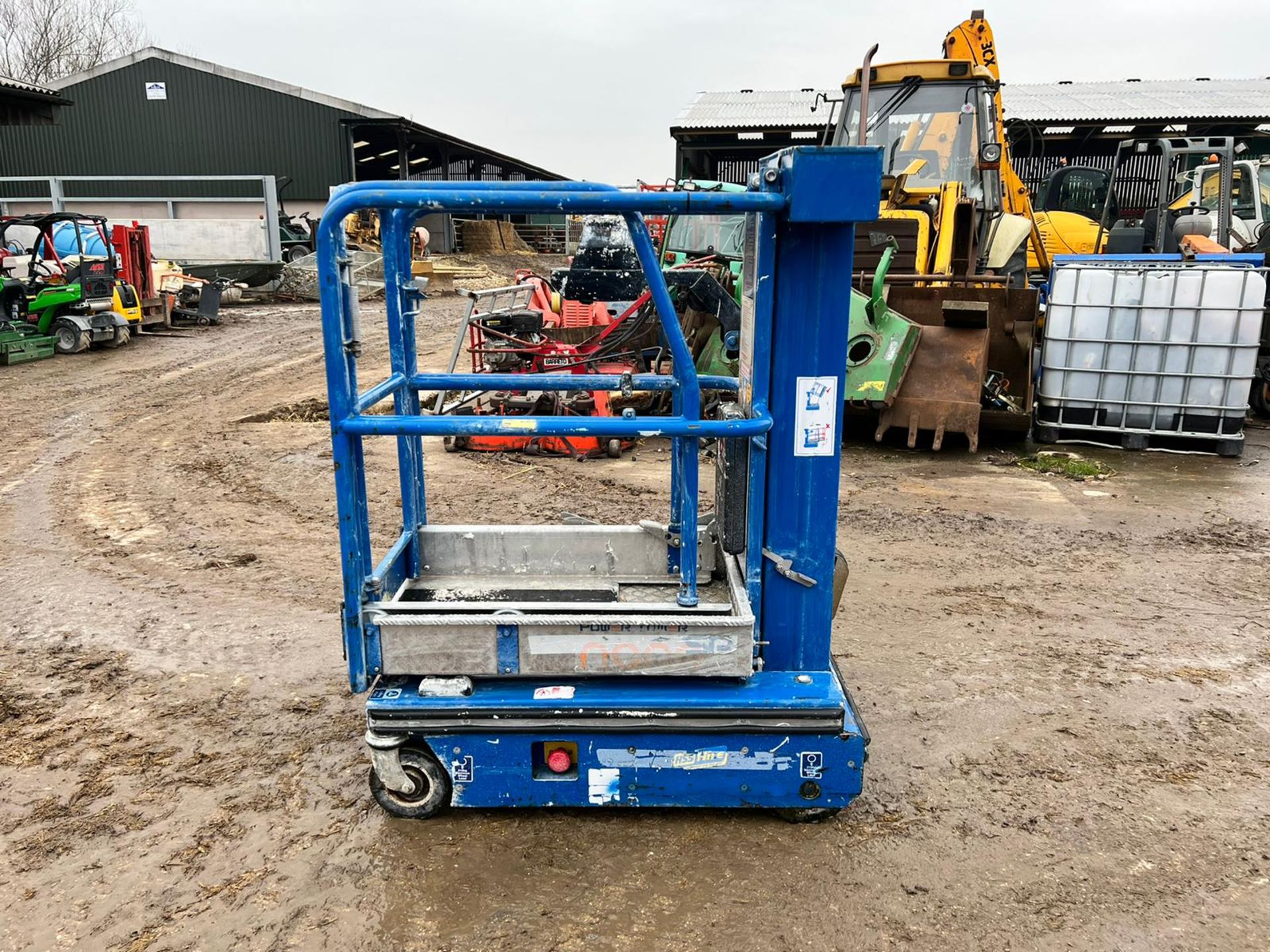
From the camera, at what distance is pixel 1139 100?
2294 cm

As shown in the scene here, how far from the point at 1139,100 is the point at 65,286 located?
23539 mm

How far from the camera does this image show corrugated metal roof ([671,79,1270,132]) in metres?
21.3

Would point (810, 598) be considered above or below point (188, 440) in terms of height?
above

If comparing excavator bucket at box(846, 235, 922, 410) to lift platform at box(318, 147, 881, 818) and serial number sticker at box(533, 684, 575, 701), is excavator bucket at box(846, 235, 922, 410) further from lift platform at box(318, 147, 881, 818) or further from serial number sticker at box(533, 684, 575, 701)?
serial number sticker at box(533, 684, 575, 701)

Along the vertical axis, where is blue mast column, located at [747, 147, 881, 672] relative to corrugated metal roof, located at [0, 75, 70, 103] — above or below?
below

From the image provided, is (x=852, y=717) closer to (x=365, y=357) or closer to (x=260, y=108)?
(x=365, y=357)

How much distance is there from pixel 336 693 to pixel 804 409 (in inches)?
89.7

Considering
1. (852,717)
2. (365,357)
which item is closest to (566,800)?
(852,717)

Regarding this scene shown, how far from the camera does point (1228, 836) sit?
2.90 metres

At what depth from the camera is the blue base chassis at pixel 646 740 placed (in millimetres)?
2768

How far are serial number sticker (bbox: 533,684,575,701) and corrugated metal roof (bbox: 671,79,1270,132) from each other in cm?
2033

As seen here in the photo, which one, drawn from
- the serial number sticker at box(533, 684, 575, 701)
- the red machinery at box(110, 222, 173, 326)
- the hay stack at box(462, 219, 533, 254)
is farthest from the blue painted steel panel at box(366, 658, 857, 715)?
the hay stack at box(462, 219, 533, 254)

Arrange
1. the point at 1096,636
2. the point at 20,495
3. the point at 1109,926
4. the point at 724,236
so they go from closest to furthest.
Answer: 1. the point at 1109,926
2. the point at 1096,636
3. the point at 20,495
4. the point at 724,236

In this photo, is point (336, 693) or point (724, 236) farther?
point (724, 236)
